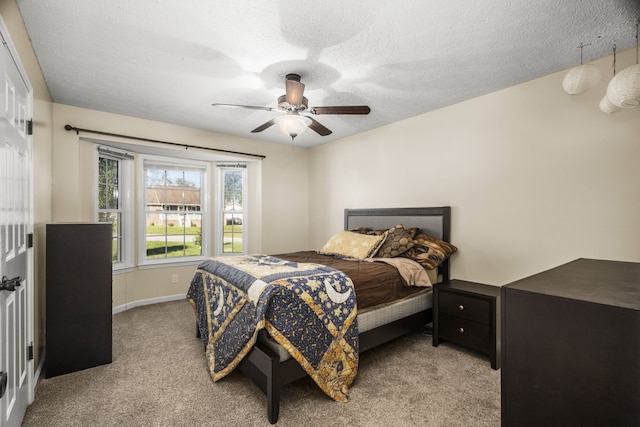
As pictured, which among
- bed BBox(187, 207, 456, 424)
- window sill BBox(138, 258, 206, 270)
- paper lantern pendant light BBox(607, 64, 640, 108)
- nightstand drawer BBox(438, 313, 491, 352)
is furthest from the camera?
window sill BBox(138, 258, 206, 270)

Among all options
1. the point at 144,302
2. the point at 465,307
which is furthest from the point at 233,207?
the point at 465,307

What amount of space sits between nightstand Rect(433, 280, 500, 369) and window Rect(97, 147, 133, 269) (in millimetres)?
4019

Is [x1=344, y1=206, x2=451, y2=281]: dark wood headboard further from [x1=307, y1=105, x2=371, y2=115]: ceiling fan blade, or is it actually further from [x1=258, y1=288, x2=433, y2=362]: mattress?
[x1=307, y1=105, x2=371, y2=115]: ceiling fan blade

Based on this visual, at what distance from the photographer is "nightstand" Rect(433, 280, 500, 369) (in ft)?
8.25

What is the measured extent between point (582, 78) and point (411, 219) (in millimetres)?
2068

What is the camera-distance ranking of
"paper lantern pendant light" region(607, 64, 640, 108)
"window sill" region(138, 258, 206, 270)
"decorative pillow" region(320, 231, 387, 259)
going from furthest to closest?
"window sill" region(138, 258, 206, 270), "decorative pillow" region(320, 231, 387, 259), "paper lantern pendant light" region(607, 64, 640, 108)

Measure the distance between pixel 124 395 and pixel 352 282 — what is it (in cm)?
184

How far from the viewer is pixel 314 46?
2.18 m

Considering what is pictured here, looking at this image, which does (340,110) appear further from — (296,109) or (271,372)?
(271,372)

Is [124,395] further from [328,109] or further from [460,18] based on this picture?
[460,18]

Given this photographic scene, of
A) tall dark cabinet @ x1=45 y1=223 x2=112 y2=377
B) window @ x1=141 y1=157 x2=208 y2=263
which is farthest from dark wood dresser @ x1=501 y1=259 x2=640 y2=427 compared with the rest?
window @ x1=141 y1=157 x2=208 y2=263

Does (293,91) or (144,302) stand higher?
(293,91)

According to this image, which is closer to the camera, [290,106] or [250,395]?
[250,395]

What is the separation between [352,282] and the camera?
94.0 inches
